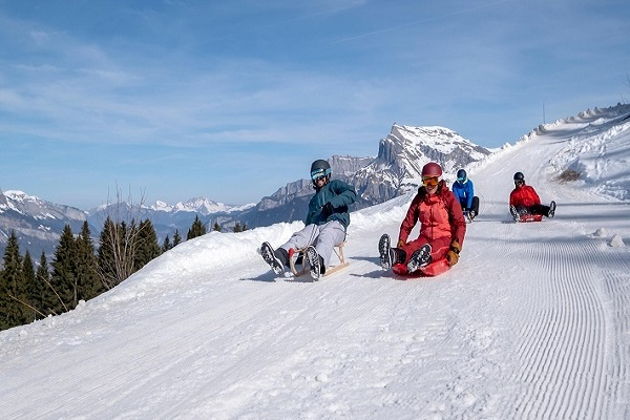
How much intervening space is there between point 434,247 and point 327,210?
174cm

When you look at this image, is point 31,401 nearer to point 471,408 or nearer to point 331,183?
point 471,408

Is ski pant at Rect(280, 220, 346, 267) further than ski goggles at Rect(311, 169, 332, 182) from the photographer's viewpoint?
No

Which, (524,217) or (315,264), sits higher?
(524,217)

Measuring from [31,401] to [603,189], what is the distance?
20.6m

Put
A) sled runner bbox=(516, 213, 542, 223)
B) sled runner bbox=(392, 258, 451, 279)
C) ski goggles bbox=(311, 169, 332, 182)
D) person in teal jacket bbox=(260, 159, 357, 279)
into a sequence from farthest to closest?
sled runner bbox=(516, 213, 542, 223), ski goggles bbox=(311, 169, 332, 182), person in teal jacket bbox=(260, 159, 357, 279), sled runner bbox=(392, 258, 451, 279)

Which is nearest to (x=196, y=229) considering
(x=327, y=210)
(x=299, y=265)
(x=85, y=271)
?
(x=85, y=271)

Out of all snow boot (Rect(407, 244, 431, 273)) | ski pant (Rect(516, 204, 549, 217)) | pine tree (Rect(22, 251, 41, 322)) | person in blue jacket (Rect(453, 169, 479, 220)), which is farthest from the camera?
pine tree (Rect(22, 251, 41, 322))

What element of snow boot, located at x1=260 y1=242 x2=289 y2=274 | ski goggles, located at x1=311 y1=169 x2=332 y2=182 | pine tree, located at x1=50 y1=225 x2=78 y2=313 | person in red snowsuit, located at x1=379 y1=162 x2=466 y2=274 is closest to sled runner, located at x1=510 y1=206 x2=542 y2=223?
person in red snowsuit, located at x1=379 y1=162 x2=466 y2=274

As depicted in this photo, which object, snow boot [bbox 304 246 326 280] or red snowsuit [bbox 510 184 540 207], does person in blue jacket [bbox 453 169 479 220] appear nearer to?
red snowsuit [bbox 510 184 540 207]

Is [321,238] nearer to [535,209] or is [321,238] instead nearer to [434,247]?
[434,247]

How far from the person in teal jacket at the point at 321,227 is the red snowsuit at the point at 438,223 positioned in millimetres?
929

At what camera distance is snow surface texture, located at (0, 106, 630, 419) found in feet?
9.20

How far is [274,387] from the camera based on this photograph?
3.13 metres

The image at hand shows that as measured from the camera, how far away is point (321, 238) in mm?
6871
